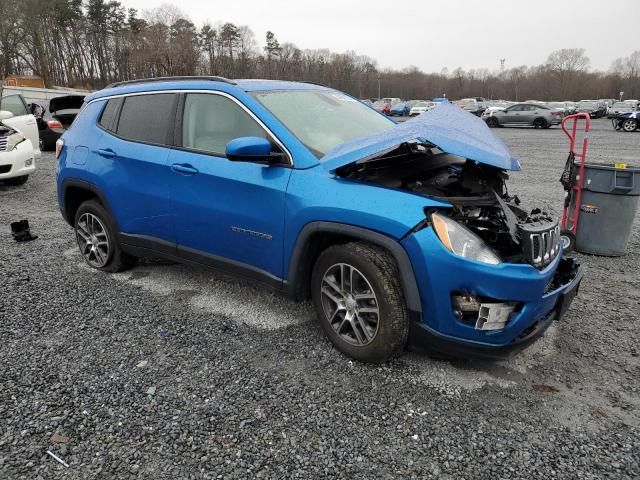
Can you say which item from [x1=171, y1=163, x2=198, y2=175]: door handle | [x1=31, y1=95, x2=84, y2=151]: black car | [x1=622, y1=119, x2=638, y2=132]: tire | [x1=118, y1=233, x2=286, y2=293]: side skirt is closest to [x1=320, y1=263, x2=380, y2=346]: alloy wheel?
[x1=118, y1=233, x2=286, y2=293]: side skirt

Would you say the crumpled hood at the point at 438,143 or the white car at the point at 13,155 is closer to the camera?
the crumpled hood at the point at 438,143

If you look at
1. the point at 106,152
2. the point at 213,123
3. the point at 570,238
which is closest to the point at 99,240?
the point at 106,152

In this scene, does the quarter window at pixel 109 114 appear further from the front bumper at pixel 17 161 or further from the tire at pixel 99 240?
the front bumper at pixel 17 161

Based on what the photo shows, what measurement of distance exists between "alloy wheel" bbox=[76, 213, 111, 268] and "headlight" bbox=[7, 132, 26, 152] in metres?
5.10

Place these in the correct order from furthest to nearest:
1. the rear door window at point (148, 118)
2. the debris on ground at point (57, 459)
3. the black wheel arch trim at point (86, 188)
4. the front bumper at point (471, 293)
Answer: the black wheel arch trim at point (86, 188), the rear door window at point (148, 118), the front bumper at point (471, 293), the debris on ground at point (57, 459)

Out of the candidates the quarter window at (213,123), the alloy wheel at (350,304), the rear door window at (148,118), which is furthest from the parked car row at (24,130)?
the alloy wheel at (350,304)

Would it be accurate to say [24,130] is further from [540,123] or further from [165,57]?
[165,57]

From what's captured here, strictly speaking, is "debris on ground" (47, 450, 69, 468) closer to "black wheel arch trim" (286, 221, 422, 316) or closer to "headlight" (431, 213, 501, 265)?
"black wheel arch trim" (286, 221, 422, 316)

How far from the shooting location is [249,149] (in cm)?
297

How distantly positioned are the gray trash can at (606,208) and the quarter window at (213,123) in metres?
3.76

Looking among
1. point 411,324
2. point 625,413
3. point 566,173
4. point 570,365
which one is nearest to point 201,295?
point 411,324

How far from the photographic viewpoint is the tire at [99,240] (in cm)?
442

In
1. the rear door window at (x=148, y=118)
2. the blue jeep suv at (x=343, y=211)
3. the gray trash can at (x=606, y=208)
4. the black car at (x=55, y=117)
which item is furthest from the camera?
the black car at (x=55, y=117)

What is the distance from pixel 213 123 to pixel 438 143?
1764 millimetres
